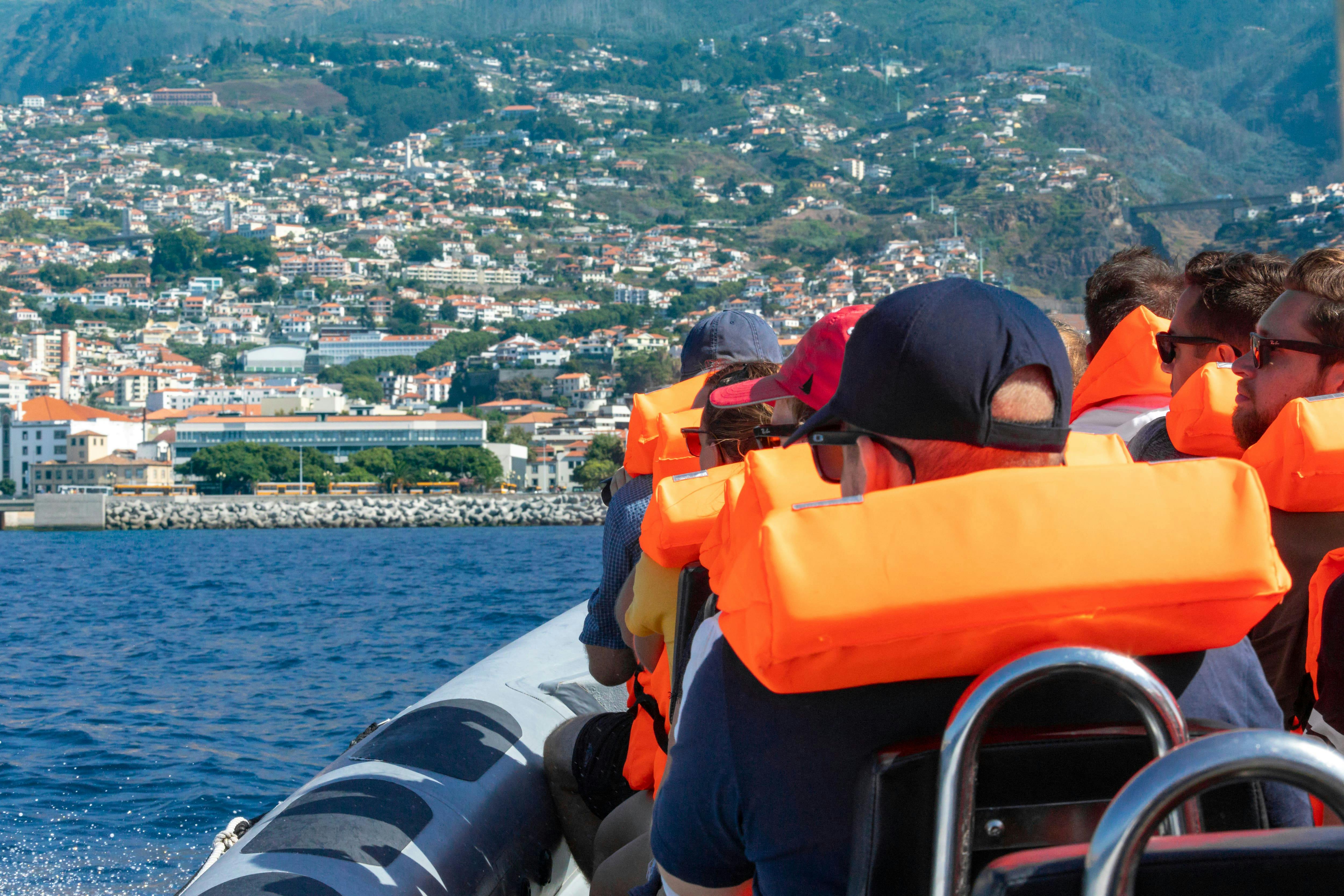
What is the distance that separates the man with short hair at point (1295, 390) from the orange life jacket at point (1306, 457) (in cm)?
4

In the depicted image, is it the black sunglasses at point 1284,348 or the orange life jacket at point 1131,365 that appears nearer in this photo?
the black sunglasses at point 1284,348

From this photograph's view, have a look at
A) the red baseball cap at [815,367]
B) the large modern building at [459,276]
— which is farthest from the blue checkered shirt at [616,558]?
the large modern building at [459,276]

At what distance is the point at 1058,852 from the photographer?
0.97 m

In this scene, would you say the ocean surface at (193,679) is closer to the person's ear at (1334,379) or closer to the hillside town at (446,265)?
the person's ear at (1334,379)

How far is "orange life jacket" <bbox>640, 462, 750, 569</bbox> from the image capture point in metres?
2.06

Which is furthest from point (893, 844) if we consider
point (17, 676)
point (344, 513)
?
point (344, 513)

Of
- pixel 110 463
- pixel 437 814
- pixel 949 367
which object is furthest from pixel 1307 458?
pixel 110 463

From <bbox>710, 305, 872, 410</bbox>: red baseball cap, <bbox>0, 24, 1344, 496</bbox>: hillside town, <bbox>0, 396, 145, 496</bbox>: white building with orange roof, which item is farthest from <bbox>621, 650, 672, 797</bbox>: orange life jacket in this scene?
<bbox>0, 396, 145, 496</bbox>: white building with orange roof

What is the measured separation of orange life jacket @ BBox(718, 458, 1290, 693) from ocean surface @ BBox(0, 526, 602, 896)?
15.1 feet

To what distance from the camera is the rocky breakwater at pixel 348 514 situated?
7238 cm

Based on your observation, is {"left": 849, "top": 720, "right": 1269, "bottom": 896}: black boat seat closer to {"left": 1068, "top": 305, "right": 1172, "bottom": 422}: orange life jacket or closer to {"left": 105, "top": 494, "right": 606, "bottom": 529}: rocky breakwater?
{"left": 1068, "top": 305, "right": 1172, "bottom": 422}: orange life jacket

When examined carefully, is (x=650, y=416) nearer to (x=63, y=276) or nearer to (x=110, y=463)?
(x=110, y=463)

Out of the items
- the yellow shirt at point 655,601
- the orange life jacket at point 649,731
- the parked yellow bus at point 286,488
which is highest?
the yellow shirt at point 655,601

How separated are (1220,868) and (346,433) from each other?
313 ft
